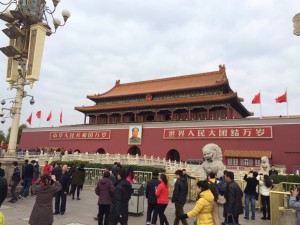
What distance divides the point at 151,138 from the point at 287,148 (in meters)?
11.8

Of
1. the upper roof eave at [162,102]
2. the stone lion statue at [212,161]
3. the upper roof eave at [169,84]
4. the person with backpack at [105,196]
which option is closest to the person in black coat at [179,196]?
the person with backpack at [105,196]

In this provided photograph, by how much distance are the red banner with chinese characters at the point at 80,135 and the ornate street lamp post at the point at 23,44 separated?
1955cm

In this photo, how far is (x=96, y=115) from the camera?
3344 centimetres

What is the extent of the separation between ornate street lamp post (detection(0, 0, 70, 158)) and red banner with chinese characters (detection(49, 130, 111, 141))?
19.5 metres

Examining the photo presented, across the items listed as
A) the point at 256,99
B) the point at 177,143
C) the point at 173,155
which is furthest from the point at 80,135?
the point at 256,99

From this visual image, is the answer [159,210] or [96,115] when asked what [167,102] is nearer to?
[96,115]

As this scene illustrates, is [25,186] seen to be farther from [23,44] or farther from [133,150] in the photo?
[133,150]

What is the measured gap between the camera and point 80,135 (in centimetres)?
3134

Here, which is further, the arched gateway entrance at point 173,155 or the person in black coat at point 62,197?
the arched gateway entrance at point 173,155

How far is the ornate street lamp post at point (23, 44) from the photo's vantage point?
9328 mm

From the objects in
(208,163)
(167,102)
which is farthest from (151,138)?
(208,163)

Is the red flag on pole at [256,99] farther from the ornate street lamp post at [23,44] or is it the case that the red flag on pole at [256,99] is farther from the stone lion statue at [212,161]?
the ornate street lamp post at [23,44]

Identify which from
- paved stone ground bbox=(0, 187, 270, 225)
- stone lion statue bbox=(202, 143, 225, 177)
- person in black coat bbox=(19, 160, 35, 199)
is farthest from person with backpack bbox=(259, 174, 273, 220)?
person in black coat bbox=(19, 160, 35, 199)

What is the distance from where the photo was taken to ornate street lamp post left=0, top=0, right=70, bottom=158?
9328mm
